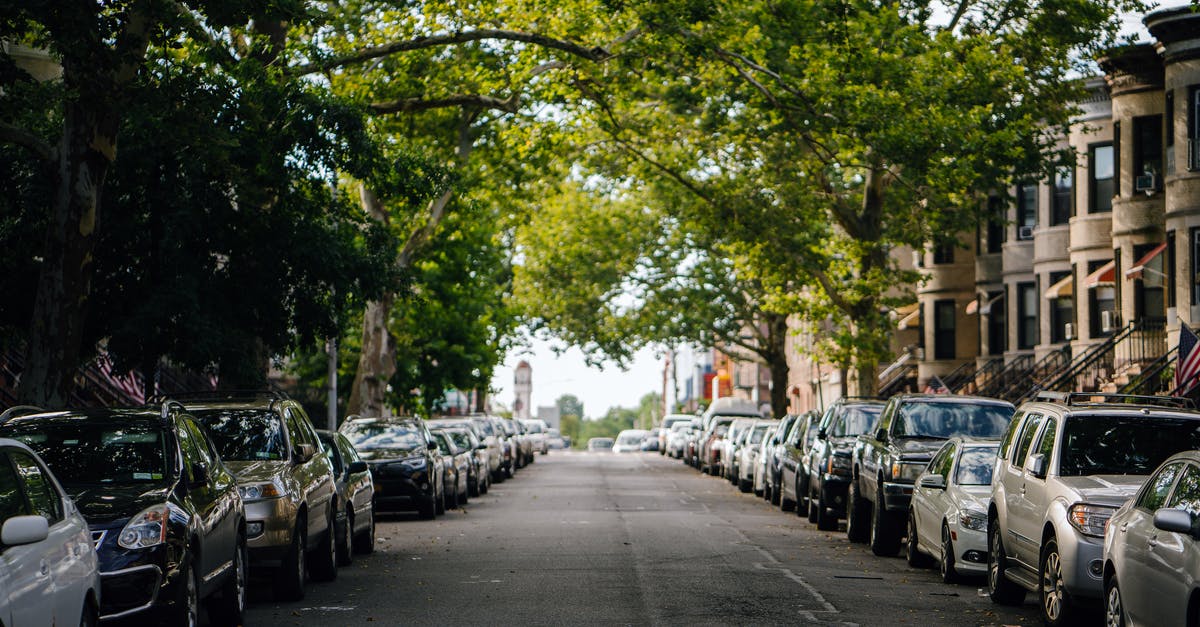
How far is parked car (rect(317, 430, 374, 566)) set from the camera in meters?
17.4

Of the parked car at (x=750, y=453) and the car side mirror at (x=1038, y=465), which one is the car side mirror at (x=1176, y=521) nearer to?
the car side mirror at (x=1038, y=465)

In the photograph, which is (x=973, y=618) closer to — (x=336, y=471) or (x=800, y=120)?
(x=336, y=471)

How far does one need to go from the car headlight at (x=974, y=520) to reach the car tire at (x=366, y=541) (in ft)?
23.9

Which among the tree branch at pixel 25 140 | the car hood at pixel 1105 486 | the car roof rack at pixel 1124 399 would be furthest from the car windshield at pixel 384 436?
the car hood at pixel 1105 486

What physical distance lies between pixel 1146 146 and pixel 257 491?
1058 inches

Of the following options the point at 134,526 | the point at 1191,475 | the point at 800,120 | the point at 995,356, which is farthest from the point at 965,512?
the point at 995,356

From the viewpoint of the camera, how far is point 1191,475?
9.69 meters

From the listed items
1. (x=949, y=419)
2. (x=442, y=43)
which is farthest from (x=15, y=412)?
(x=442, y=43)

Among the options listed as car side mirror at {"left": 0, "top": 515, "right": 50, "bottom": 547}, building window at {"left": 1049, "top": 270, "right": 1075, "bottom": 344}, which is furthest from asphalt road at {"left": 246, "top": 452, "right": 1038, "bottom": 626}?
building window at {"left": 1049, "top": 270, "right": 1075, "bottom": 344}

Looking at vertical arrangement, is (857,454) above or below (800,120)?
below

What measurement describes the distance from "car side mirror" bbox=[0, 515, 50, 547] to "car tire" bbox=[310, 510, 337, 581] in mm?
8468

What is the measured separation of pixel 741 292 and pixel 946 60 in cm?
Answer: 2792

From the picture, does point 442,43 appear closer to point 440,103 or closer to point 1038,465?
point 440,103

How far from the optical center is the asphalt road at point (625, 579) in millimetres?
13125
